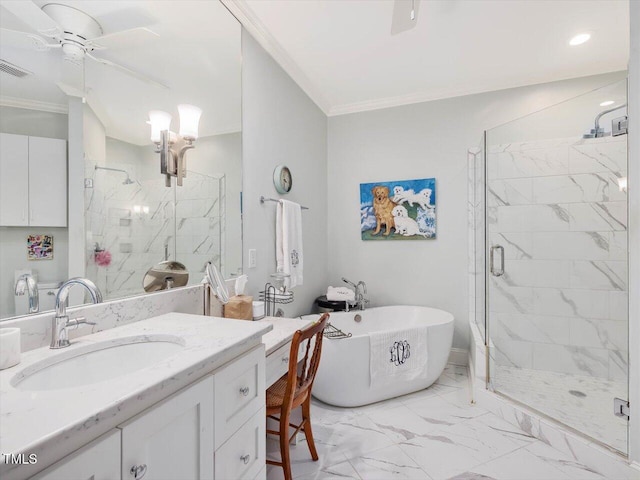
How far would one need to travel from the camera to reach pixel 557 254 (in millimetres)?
2439

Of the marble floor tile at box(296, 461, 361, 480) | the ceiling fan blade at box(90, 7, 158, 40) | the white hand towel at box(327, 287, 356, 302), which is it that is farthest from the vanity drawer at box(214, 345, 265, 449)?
the white hand towel at box(327, 287, 356, 302)

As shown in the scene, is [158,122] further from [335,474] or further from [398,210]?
[398,210]

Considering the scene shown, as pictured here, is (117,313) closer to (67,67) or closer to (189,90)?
(67,67)

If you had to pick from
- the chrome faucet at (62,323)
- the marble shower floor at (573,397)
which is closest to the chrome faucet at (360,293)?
the marble shower floor at (573,397)

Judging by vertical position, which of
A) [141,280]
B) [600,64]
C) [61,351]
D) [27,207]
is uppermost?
[600,64]

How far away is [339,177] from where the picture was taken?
3371 mm

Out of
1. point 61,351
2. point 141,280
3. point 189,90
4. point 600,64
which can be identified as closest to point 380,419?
point 141,280

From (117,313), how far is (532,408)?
237 centimetres

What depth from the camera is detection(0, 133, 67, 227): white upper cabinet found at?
914 millimetres

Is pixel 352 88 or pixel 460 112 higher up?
pixel 352 88

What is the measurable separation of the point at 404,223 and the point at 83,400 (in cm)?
284

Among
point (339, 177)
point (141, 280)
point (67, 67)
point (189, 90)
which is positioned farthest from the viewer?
point (339, 177)

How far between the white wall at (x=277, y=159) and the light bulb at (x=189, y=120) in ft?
1.20

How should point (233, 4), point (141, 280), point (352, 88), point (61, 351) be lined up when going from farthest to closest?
point (352, 88) < point (233, 4) < point (141, 280) < point (61, 351)
